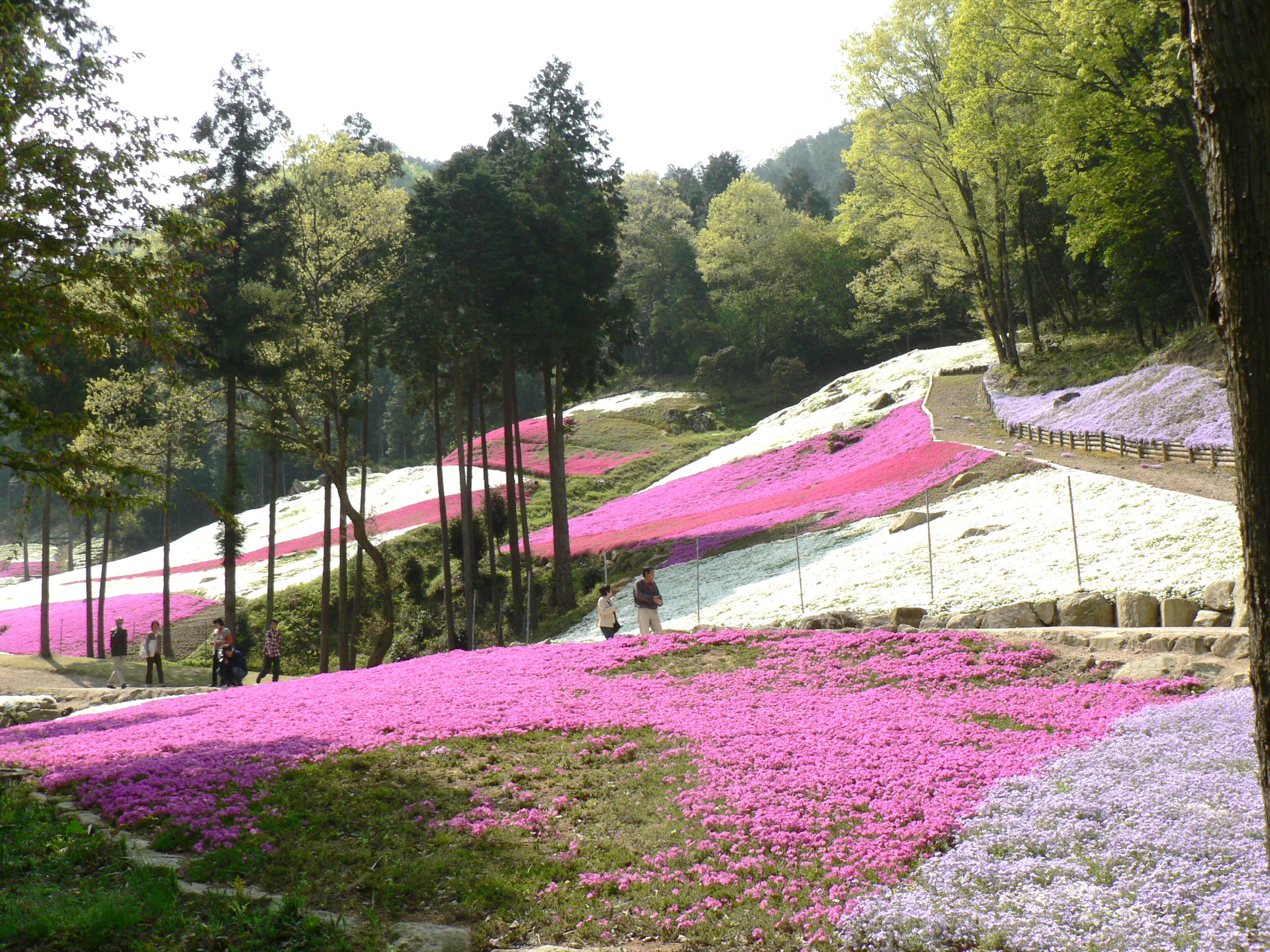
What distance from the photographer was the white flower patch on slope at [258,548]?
44.3m

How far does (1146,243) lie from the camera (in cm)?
3519

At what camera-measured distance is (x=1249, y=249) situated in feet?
11.1

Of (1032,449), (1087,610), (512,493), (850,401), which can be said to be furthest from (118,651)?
(850,401)

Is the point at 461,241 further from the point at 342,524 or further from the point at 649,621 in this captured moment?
the point at 649,621

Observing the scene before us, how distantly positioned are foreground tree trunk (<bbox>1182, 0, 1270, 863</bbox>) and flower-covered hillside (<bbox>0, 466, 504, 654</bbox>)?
128ft

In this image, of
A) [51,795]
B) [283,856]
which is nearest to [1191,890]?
[283,856]

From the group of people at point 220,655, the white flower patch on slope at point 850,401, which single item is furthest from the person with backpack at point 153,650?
the white flower patch on slope at point 850,401

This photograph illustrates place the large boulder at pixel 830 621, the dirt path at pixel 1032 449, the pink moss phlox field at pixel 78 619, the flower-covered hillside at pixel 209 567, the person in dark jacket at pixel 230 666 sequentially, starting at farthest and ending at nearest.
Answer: the flower-covered hillside at pixel 209 567, the pink moss phlox field at pixel 78 619, the person in dark jacket at pixel 230 666, the dirt path at pixel 1032 449, the large boulder at pixel 830 621

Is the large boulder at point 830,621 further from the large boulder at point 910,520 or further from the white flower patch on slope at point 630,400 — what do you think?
the white flower patch on slope at point 630,400

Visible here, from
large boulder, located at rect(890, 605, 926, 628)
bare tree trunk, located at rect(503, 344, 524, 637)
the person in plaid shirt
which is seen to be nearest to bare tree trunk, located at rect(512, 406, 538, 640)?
bare tree trunk, located at rect(503, 344, 524, 637)

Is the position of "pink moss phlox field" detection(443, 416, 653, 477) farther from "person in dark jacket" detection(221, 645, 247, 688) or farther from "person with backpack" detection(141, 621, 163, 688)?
"person in dark jacket" detection(221, 645, 247, 688)

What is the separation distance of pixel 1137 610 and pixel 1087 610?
2.51ft

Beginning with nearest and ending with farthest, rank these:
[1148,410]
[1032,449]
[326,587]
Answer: [1148,410] → [1032,449] → [326,587]

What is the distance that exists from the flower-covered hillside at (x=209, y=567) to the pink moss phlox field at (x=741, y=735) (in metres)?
27.5
